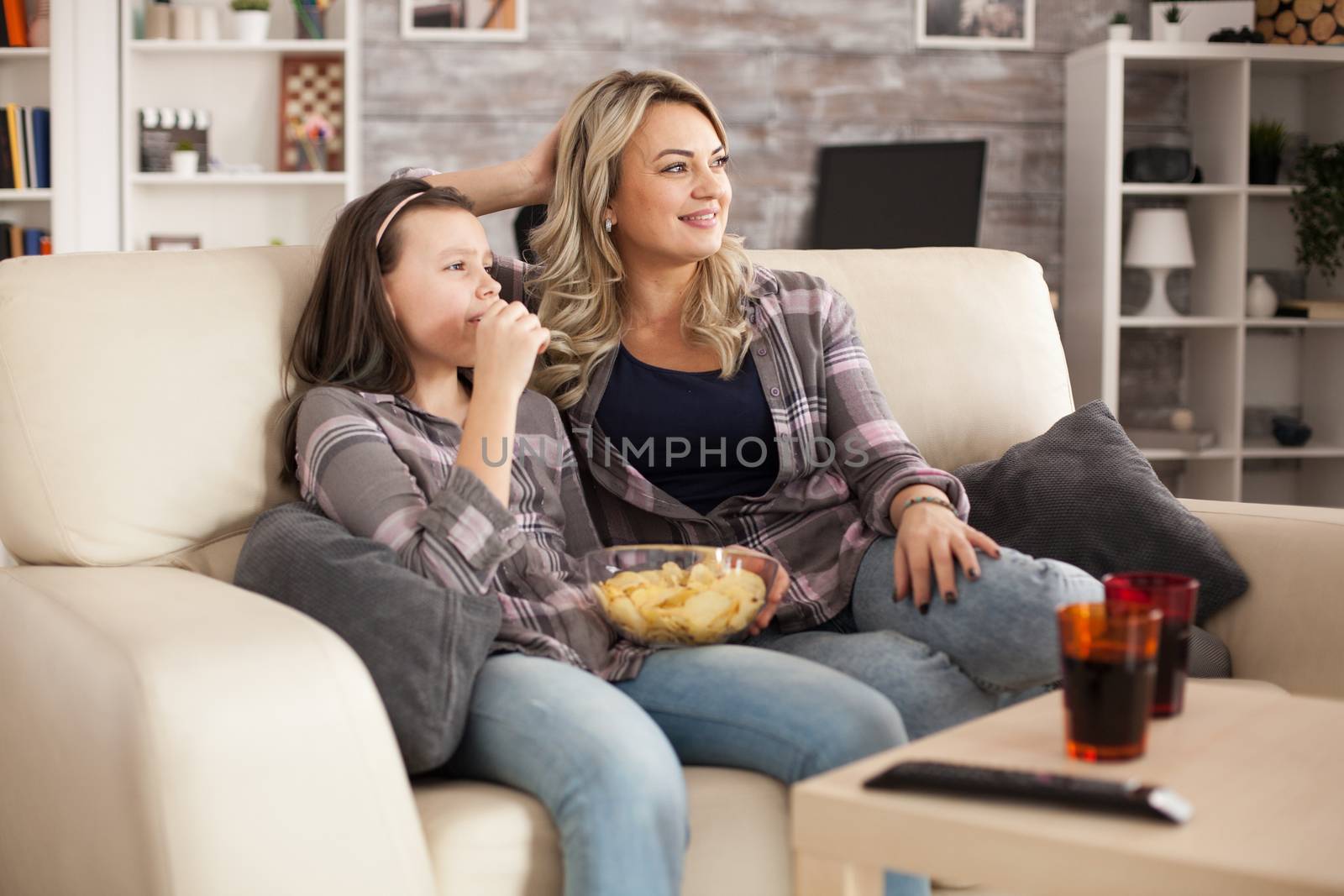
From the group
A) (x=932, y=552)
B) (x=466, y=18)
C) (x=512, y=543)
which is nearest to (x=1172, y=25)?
(x=466, y=18)

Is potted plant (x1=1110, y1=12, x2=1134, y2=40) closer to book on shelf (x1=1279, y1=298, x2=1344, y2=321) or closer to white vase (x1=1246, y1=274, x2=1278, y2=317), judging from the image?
white vase (x1=1246, y1=274, x2=1278, y2=317)

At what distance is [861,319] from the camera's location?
2182mm

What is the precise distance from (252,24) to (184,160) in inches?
18.0

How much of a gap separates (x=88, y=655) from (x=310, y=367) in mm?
595

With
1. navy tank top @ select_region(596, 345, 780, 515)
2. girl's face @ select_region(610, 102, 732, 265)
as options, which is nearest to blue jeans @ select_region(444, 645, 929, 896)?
navy tank top @ select_region(596, 345, 780, 515)

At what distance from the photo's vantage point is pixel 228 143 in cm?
447

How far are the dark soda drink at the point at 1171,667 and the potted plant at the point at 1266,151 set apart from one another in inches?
140

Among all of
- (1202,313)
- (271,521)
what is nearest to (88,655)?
(271,521)

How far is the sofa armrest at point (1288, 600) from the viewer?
177 centimetres

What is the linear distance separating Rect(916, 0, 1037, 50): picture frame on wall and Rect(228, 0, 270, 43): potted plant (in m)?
2.03

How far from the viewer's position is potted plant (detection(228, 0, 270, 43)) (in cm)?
428

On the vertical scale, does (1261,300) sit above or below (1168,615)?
above

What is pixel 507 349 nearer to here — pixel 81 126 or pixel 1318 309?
pixel 81 126

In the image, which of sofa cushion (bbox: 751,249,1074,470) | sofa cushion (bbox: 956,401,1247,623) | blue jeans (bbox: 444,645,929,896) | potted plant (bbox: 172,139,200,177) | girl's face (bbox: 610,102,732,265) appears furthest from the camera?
potted plant (bbox: 172,139,200,177)
